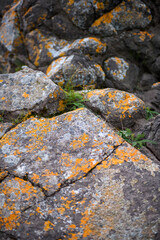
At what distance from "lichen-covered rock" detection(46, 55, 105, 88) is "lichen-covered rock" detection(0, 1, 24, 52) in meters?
1.17

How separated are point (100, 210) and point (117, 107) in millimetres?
1475

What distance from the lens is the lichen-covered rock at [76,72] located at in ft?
11.9

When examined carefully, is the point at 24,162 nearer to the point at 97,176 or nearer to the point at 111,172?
the point at 97,176

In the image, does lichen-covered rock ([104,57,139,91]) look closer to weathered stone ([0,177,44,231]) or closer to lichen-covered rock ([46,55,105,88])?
lichen-covered rock ([46,55,105,88])

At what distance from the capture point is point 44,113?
2.43 m

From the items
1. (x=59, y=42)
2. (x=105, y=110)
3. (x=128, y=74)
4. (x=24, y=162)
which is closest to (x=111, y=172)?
(x=24, y=162)

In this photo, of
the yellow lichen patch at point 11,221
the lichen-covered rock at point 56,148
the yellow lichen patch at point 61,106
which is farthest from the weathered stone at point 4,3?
the yellow lichen patch at point 11,221

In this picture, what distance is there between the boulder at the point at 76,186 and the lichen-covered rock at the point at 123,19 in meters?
2.75

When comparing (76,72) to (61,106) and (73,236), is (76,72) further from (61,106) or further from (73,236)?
(73,236)

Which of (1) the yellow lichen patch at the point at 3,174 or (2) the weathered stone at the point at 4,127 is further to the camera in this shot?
(2) the weathered stone at the point at 4,127

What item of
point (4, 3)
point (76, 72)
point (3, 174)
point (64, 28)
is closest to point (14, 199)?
point (3, 174)

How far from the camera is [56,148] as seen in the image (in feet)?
6.49

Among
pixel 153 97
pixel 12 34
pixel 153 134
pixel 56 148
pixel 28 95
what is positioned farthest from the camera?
pixel 12 34

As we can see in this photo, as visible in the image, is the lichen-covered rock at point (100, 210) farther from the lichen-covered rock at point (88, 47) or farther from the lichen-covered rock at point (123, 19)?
the lichen-covered rock at point (123, 19)
